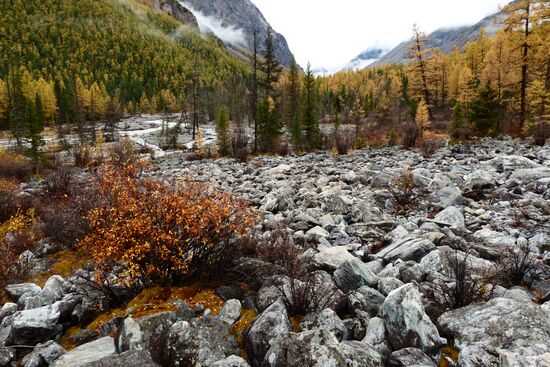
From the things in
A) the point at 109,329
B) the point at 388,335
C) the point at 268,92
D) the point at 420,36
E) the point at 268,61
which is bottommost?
the point at 109,329

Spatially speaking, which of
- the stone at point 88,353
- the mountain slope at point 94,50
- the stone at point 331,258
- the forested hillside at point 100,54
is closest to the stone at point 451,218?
the stone at point 331,258

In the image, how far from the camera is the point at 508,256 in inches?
216

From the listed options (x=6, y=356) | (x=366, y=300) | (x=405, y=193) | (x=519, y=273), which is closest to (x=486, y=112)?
(x=405, y=193)

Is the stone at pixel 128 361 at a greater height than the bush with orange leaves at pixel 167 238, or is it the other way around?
the bush with orange leaves at pixel 167 238

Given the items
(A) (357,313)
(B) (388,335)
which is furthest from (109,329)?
(B) (388,335)

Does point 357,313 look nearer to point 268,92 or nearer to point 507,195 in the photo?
point 507,195

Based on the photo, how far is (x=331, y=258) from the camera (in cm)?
596

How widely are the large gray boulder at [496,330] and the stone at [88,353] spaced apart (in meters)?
3.75

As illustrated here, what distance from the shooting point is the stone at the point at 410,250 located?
6164 mm

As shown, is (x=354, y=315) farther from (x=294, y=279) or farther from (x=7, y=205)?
(x=7, y=205)

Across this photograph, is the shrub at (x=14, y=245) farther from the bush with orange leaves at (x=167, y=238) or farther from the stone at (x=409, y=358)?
the stone at (x=409, y=358)

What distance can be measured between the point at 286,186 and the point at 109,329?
9943 mm

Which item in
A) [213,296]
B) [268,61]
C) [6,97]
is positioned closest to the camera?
[213,296]

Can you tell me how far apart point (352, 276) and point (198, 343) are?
2520 mm
